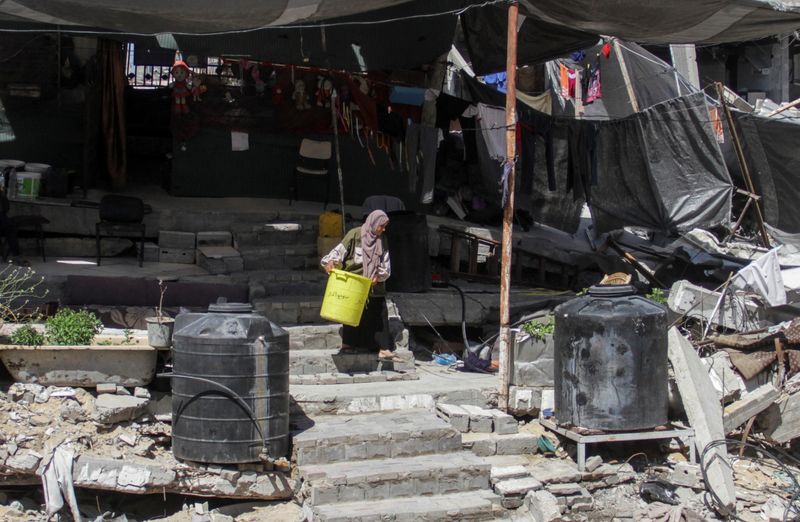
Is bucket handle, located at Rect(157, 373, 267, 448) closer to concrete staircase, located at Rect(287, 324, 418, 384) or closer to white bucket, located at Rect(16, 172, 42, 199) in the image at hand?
concrete staircase, located at Rect(287, 324, 418, 384)

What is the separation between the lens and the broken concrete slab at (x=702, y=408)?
825 cm

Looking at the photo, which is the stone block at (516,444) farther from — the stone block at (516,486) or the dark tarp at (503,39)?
the dark tarp at (503,39)

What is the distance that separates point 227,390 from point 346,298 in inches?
80.3

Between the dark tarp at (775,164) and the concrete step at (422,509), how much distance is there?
841 cm

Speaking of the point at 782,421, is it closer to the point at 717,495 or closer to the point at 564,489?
the point at 717,495

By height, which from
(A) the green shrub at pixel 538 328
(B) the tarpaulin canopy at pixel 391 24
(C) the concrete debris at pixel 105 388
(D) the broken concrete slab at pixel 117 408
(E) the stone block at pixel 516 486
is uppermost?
(B) the tarpaulin canopy at pixel 391 24

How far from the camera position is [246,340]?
7484mm

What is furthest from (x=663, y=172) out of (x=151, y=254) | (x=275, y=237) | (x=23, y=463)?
(x=23, y=463)

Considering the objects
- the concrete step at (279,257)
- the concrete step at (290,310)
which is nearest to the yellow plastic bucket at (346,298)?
the concrete step at (290,310)

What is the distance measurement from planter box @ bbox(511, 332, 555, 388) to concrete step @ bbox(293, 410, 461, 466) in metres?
1.23

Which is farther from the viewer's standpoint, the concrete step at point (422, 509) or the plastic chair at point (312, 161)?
the plastic chair at point (312, 161)

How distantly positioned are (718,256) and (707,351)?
15.5 feet

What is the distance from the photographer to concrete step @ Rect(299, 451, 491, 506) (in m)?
7.45

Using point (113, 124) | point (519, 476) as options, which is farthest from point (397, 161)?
point (519, 476)
